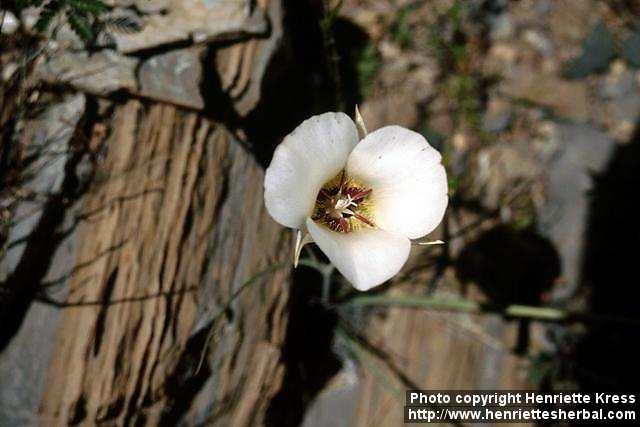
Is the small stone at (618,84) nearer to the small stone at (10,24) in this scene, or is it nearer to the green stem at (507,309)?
the green stem at (507,309)

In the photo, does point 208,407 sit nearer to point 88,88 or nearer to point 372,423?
point 372,423

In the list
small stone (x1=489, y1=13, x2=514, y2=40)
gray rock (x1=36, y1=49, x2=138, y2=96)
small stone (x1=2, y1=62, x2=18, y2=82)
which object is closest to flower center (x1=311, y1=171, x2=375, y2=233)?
gray rock (x1=36, y1=49, x2=138, y2=96)

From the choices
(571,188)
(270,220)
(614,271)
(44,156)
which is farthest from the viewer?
(571,188)

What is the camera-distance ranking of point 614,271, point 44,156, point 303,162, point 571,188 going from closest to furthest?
point 303,162 < point 44,156 < point 614,271 < point 571,188

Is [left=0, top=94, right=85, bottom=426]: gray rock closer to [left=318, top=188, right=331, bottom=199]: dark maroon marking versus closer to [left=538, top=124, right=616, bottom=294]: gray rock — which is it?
[left=318, top=188, right=331, bottom=199]: dark maroon marking

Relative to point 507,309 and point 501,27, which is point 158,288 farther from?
point 501,27

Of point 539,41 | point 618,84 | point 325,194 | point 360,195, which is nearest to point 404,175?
point 360,195

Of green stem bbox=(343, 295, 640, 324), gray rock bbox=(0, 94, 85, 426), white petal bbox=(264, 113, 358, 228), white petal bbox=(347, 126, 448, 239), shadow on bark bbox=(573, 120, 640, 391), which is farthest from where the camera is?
shadow on bark bbox=(573, 120, 640, 391)

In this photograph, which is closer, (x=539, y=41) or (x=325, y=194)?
(x=325, y=194)
